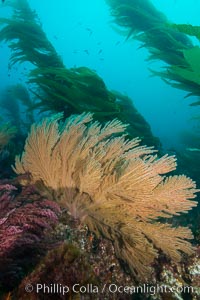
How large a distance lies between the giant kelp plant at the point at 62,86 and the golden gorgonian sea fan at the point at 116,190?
6.23 feet

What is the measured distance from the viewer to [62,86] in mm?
5070

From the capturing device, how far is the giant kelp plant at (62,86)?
5.19 meters

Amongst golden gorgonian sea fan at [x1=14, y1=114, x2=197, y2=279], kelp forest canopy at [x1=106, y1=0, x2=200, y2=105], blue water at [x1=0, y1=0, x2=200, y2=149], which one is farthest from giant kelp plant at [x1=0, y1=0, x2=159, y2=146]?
blue water at [x1=0, y1=0, x2=200, y2=149]

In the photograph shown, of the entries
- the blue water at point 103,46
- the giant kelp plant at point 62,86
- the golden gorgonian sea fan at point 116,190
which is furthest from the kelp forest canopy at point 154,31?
the blue water at point 103,46

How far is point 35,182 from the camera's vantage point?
329cm

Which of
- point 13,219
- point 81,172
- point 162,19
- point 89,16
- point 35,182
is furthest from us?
point 89,16

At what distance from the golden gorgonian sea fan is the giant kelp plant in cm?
190

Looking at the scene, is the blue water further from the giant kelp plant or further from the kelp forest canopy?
the giant kelp plant

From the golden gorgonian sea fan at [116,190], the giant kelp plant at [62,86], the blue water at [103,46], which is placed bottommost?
the golden gorgonian sea fan at [116,190]

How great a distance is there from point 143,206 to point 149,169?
1.32 feet

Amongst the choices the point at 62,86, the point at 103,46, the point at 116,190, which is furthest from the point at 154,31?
the point at 103,46

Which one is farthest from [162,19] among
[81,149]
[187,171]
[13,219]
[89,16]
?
[89,16]

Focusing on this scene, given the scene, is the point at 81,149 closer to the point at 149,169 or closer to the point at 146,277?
the point at 149,169

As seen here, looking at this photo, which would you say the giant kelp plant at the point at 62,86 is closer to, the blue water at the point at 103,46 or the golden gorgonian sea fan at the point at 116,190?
the golden gorgonian sea fan at the point at 116,190
